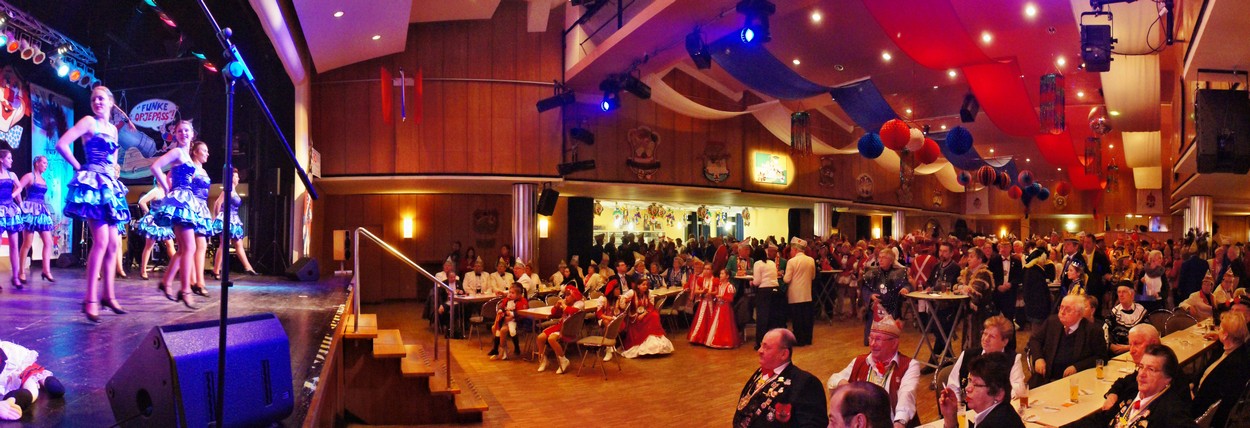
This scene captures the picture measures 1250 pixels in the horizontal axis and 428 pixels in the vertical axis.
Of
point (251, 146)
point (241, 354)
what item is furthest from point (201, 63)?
point (241, 354)

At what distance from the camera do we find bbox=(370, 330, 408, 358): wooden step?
19.6ft

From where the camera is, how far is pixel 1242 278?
847cm

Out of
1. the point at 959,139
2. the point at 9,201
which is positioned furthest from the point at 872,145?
the point at 9,201

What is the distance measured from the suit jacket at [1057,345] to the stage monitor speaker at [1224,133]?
2290 mm

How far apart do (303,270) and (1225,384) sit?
29.7ft

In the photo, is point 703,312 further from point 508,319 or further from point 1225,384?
point 1225,384

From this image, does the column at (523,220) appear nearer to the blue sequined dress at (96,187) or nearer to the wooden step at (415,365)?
the wooden step at (415,365)

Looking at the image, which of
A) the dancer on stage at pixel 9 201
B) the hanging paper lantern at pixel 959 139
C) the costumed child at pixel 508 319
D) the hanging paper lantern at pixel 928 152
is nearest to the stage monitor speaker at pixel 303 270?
the costumed child at pixel 508 319

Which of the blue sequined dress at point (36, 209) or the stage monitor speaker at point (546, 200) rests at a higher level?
the stage monitor speaker at point (546, 200)

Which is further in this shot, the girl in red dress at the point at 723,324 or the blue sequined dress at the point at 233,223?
the girl in red dress at the point at 723,324

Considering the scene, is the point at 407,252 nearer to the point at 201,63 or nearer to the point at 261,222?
the point at 261,222

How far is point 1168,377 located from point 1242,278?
23.7ft

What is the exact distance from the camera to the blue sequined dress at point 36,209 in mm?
4180

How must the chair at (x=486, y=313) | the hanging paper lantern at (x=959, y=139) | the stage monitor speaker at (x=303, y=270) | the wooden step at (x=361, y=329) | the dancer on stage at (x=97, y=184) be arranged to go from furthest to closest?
the hanging paper lantern at (x=959, y=139) < the chair at (x=486, y=313) < the stage monitor speaker at (x=303, y=270) < the wooden step at (x=361, y=329) < the dancer on stage at (x=97, y=184)
